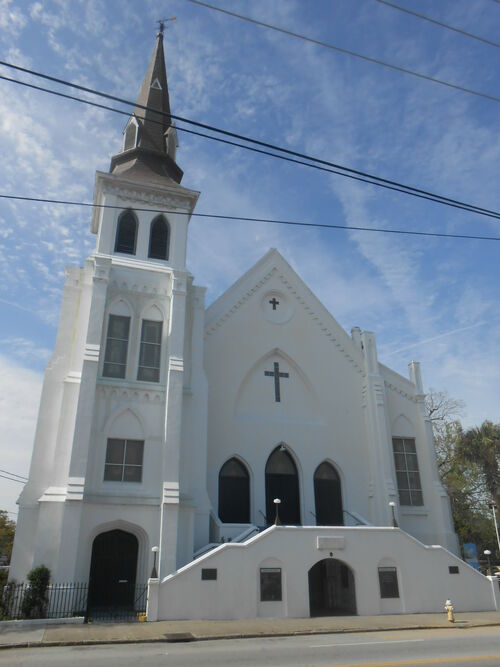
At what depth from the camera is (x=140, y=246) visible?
21.9 meters

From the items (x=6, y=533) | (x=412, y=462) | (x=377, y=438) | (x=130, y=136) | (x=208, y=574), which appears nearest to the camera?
(x=208, y=574)

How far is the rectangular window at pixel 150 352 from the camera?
19344mm

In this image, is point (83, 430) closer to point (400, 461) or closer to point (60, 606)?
point (60, 606)

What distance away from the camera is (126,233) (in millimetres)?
22156

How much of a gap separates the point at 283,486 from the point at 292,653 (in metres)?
10.9

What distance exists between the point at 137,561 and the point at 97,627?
414cm

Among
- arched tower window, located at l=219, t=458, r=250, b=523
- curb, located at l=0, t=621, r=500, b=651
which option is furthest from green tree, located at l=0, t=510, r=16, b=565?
curb, located at l=0, t=621, r=500, b=651

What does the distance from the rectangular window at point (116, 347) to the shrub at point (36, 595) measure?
6603 millimetres

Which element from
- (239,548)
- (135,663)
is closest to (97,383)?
(239,548)

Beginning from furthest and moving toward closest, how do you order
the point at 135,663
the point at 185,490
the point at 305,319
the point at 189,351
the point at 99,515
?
1. the point at 305,319
2. the point at 189,351
3. the point at 185,490
4. the point at 99,515
5. the point at 135,663

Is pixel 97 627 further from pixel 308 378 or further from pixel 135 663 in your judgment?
pixel 308 378

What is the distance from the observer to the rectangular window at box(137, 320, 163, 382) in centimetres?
1934

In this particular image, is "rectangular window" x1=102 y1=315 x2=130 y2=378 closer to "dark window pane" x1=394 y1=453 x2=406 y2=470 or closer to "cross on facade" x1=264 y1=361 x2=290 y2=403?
"cross on facade" x1=264 y1=361 x2=290 y2=403

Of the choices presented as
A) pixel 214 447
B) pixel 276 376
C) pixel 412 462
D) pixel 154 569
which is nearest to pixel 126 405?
pixel 214 447
